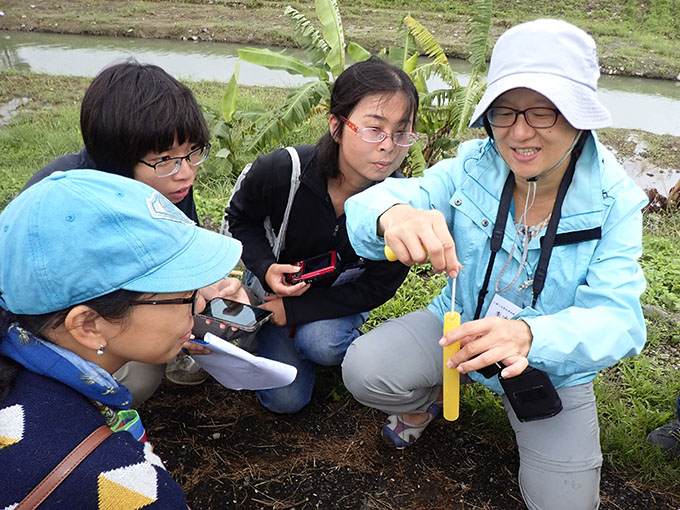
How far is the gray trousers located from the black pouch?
254mm

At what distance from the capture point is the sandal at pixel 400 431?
204cm

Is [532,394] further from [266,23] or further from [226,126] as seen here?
[266,23]

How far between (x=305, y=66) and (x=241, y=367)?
2.99 m

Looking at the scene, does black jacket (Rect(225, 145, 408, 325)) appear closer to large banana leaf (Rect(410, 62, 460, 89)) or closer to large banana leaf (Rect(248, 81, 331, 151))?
large banana leaf (Rect(248, 81, 331, 151))

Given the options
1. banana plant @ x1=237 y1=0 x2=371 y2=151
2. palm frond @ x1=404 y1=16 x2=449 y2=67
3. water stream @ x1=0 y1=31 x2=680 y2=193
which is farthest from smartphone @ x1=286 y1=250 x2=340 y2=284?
water stream @ x1=0 y1=31 x2=680 y2=193

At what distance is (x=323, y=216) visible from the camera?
84.3 inches

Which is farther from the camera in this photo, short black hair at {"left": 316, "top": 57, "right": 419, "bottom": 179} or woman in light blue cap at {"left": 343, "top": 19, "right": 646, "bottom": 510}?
short black hair at {"left": 316, "top": 57, "right": 419, "bottom": 179}

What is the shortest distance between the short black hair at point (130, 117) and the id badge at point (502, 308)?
45.5 inches

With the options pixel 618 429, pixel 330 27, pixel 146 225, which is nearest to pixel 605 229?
pixel 618 429

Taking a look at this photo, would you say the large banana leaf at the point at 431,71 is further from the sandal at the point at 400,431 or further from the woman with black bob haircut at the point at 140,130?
the sandal at the point at 400,431

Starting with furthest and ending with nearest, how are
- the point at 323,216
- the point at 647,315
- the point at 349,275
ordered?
the point at 647,315
the point at 349,275
the point at 323,216

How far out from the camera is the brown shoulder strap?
1.00 metres

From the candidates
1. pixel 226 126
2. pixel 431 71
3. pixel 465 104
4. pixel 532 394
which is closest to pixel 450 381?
pixel 532 394

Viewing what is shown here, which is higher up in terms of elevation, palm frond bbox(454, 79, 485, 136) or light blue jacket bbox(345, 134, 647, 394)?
light blue jacket bbox(345, 134, 647, 394)
